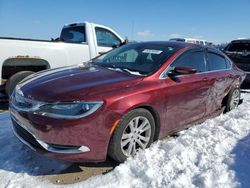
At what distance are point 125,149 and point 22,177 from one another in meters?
1.21

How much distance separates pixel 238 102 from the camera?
6516 millimetres

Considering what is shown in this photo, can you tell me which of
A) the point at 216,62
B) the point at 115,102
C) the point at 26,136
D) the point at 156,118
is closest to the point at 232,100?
the point at 216,62

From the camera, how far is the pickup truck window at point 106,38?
803cm

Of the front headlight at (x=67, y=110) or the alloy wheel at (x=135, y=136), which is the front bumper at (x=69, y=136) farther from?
the alloy wheel at (x=135, y=136)

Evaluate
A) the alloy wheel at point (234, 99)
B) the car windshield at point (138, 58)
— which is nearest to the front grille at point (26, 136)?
the car windshield at point (138, 58)

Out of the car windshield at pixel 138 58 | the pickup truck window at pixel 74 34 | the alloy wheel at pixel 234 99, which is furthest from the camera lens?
the pickup truck window at pixel 74 34

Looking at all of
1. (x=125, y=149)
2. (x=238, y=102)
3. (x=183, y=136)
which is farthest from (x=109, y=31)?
(x=125, y=149)

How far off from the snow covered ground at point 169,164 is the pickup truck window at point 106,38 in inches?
161

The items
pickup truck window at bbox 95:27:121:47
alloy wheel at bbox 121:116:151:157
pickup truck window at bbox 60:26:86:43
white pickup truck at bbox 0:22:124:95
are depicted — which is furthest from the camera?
pickup truck window at bbox 95:27:121:47

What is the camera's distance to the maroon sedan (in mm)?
3184

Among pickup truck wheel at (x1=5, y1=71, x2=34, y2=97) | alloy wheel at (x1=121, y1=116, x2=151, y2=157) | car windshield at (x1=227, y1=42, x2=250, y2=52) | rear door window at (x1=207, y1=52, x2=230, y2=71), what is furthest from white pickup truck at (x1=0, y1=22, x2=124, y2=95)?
car windshield at (x1=227, y1=42, x2=250, y2=52)

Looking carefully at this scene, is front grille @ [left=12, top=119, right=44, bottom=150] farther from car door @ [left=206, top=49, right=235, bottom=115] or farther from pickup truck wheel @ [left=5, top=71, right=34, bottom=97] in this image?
car door @ [left=206, top=49, right=235, bottom=115]

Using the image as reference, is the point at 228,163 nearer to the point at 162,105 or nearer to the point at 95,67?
the point at 162,105

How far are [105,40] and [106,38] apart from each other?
9cm
